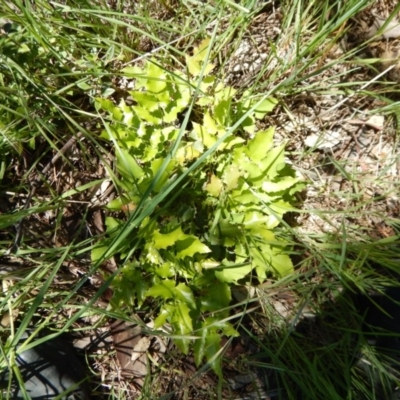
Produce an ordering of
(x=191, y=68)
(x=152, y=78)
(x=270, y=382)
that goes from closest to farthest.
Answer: (x=152, y=78) < (x=191, y=68) < (x=270, y=382)

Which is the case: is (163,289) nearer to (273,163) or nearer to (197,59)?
(273,163)

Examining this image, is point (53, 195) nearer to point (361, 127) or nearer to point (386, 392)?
point (361, 127)

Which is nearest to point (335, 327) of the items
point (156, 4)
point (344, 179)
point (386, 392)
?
point (386, 392)

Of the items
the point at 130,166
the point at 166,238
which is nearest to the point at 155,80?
the point at 130,166

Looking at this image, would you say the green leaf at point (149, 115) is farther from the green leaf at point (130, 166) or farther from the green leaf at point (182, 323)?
the green leaf at point (182, 323)

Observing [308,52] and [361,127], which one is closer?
[308,52]

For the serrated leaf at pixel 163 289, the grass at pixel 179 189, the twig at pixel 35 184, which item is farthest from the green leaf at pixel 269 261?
the twig at pixel 35 184

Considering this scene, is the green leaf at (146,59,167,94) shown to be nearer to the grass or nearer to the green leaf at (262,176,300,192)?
the grass
